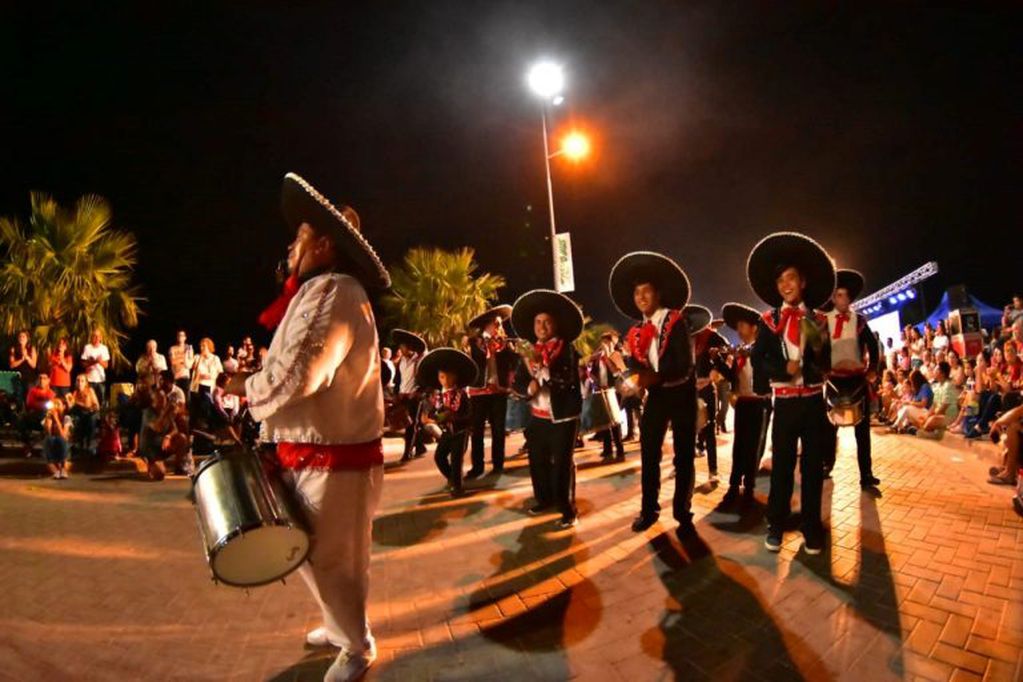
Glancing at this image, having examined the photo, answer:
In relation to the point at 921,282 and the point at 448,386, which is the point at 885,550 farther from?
the point at 921,282

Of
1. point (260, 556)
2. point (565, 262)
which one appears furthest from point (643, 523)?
point (565, 262)

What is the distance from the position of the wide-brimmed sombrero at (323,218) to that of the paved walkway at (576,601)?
2.32m

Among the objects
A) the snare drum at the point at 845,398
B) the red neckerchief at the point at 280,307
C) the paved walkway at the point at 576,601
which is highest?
the red neckerchief at the point at 280,307

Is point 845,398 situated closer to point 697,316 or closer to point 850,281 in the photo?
point 850,281

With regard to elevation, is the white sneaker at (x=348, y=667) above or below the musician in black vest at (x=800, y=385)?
below

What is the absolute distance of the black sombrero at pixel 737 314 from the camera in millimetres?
6824

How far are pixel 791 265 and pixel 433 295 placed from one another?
63.1 ft

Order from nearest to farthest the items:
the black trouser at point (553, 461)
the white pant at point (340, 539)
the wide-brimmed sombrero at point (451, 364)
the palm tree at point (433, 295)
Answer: the white pant at point (340, 539)
the black trouser at point (553, 461)
the wide-brimmed sombrero at point (451, 364)
the palm tree at point (433, 295)

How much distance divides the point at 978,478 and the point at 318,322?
7814mm

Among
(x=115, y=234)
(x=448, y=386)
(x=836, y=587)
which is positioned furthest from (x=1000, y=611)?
(x=115, y=234)

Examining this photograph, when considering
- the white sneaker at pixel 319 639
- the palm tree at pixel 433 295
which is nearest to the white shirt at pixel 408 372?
the white sneaker at pixel 319 639

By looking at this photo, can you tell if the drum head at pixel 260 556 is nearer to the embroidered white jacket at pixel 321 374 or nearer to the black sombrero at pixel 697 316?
the embroidered white jacket at pixel 321 374

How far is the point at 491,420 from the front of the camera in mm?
8258

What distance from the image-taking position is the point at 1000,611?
10.7 feet
